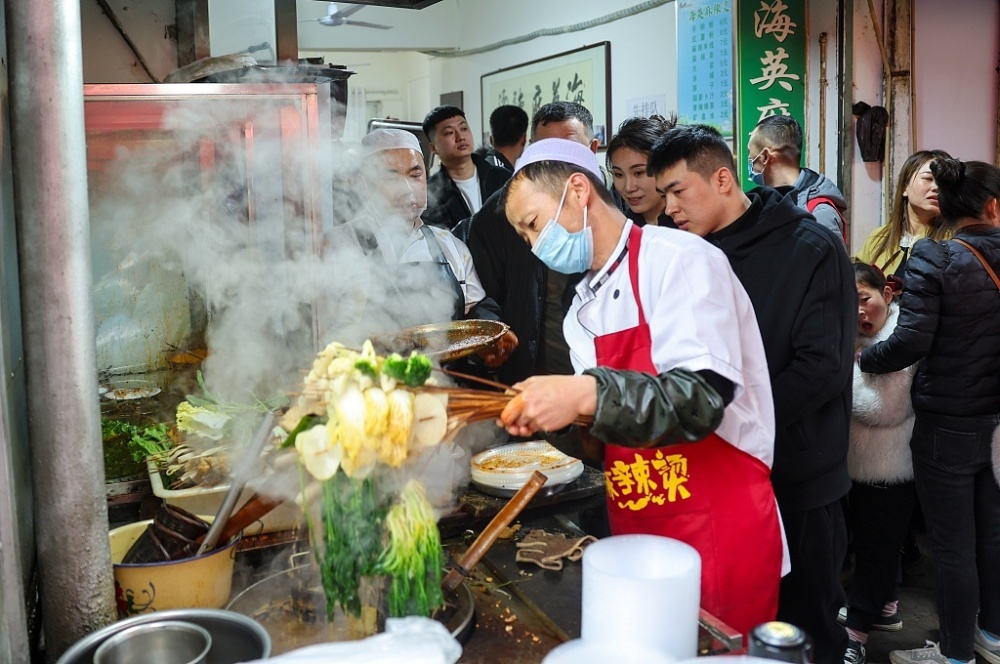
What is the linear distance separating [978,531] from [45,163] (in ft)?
13.9

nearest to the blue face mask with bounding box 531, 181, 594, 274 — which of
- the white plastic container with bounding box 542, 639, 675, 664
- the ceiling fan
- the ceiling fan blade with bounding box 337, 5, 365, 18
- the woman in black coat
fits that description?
the white plastic container with bounding box 542, 639, 675, 664

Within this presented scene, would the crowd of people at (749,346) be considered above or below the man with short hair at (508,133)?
below

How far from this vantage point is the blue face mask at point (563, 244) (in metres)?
2.42

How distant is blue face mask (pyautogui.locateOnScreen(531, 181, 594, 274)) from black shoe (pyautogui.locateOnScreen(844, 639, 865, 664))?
2858 mm

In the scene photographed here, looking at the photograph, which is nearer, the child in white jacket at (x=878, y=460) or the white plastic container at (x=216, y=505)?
the white plastic container at (x=216, y=505)

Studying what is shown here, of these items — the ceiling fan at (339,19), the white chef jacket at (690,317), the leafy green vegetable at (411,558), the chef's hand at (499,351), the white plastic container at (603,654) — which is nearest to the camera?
the white plastic container at (603,654)

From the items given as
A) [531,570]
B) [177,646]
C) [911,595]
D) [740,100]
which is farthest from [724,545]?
[740,100]

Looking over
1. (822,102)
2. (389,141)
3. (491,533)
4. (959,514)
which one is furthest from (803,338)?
(822,102)

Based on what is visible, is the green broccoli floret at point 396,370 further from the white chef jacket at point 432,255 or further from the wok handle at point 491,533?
the white chef jacket at point 432,255

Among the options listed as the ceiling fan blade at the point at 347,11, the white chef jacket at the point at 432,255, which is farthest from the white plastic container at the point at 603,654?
the ceiling fan blade at the point at 347,11

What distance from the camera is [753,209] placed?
331 cm

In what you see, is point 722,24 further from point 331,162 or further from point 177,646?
point 177,646

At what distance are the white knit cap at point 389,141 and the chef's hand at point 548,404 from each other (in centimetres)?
252

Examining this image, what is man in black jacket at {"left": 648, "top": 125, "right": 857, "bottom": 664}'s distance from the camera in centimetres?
304
